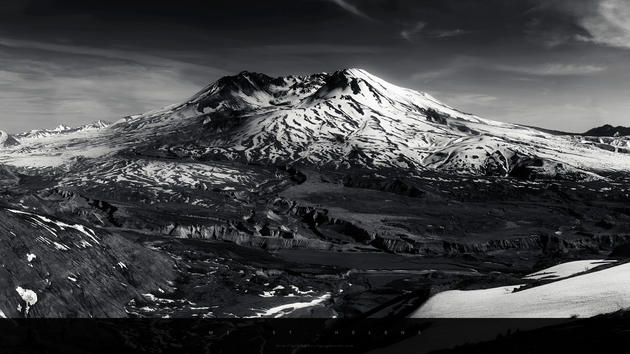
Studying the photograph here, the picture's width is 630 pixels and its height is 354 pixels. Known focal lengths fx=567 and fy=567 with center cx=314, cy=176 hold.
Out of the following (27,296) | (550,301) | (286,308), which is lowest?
(286,308)

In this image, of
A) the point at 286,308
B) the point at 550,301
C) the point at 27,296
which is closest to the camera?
the point at 550,301

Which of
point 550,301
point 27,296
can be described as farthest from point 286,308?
point 550,301

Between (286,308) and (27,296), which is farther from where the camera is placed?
(286,308)

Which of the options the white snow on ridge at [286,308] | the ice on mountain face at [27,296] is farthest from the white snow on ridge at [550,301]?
the ice on mountain face at [27,296]

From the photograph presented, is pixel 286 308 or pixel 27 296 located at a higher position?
pixel 27 296

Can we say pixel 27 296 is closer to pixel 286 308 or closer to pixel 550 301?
pixel 286 308

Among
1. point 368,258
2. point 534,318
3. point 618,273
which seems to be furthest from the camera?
point 368,258

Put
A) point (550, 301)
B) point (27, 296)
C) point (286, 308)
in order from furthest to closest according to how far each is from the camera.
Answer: point (286, 308)
point (27, 296)
point (550, 301)

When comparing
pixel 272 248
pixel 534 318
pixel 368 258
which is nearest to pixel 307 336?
pixel 534 318

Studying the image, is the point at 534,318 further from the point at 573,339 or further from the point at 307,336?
the point at 307,336
